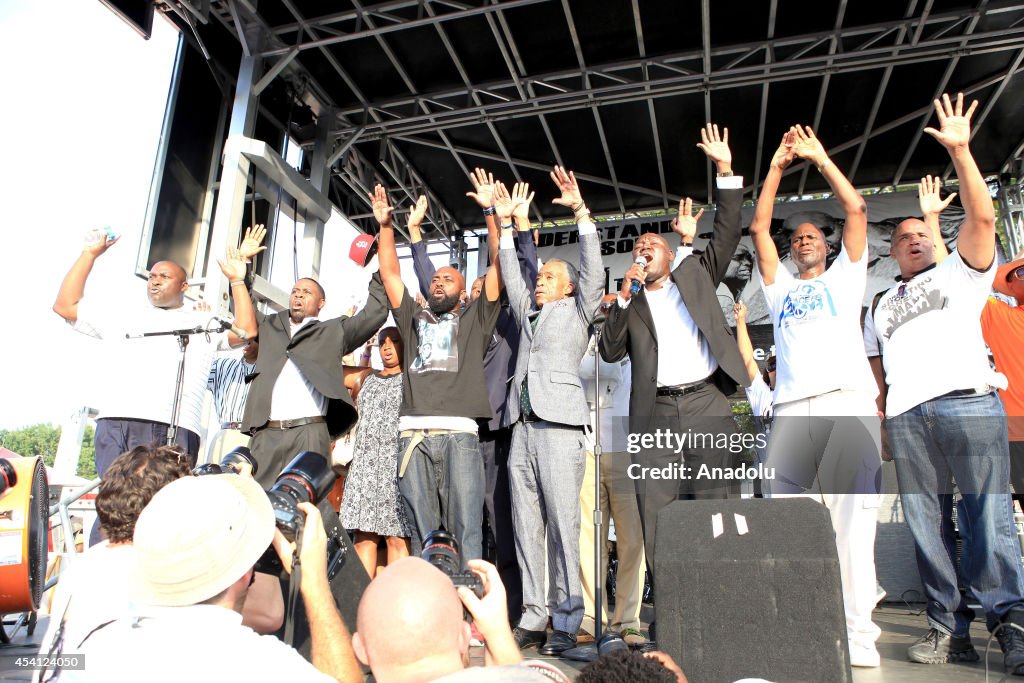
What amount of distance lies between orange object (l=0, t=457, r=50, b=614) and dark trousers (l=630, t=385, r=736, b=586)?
2768mm

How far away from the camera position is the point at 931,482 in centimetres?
302

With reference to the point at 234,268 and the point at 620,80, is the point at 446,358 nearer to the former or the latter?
the point at 234,268

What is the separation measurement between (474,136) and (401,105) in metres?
1.03

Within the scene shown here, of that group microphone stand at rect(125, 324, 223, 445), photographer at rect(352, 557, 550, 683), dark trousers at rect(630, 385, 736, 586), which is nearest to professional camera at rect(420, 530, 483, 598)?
photographer at rect(352, 557, 550, 683)

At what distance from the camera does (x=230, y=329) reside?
3.67m

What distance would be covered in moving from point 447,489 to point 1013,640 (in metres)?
2.32

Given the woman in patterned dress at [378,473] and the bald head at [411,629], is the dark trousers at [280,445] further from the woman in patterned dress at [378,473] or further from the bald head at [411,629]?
the bald head at [411,629]

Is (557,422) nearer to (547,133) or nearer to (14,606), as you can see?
(14,606)

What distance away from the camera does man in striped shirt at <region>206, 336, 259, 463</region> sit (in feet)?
15.6

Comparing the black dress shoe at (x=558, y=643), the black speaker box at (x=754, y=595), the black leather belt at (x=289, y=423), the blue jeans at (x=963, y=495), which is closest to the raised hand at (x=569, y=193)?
the black leather belt at (x=289, y=423)

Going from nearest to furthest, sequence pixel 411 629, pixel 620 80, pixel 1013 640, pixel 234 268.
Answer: pixel 411 629
pixel 1013 640
pixel 234 268
pixel 620 80

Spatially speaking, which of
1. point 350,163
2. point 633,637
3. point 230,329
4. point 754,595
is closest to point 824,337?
point 754,595

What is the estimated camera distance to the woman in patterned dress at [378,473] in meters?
3.73

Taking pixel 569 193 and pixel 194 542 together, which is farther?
pixel 569 193
